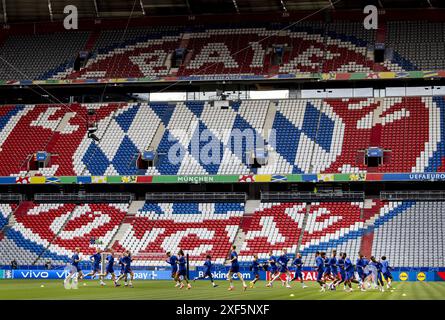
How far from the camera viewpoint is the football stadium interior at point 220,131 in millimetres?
61938

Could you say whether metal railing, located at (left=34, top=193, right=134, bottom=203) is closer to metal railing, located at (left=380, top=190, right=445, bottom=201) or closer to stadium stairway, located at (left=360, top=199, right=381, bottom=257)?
stadium stairway, located at (left=360, top=199, right=381, bottom=257)

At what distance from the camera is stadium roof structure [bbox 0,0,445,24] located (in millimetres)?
72875

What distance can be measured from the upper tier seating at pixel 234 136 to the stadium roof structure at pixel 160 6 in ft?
29.9

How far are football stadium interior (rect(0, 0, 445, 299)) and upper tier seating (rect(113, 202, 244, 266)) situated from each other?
0.14m

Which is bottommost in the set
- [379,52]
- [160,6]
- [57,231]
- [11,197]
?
[57,231]

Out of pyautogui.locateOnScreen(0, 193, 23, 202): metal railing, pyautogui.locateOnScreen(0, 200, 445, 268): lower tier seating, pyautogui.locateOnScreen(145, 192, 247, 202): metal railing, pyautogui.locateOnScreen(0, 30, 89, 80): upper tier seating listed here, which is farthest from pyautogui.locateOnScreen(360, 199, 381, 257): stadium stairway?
pyautogui.locateOnScreen(0, 30, 89, 80): upper tier seating

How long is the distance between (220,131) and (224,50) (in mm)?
8839

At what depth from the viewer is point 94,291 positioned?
128 feet

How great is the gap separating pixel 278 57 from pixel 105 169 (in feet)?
59.6

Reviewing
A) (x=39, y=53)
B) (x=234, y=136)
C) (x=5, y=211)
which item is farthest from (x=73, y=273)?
(x=39, y=53)

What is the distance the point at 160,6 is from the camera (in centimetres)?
7644

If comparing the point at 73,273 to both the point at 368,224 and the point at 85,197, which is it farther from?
the point at 85,197

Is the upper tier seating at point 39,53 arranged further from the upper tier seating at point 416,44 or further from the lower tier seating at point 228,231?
the upper tier seating at point 416,44

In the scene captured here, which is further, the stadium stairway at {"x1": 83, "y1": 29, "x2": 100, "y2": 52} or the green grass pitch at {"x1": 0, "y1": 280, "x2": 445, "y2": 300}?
the stadium stairway at {"x1": 83, "y1": 29, "x2": 100, "y2": 52}
